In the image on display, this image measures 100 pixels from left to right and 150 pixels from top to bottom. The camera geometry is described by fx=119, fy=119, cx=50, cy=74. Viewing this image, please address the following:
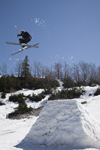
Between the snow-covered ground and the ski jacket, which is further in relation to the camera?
the ski jacket

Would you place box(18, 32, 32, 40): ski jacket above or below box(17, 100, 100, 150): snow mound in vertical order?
above

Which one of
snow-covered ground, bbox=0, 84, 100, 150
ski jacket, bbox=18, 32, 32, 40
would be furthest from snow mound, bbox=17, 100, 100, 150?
ski jacket, bbox=18, 32, 32, 40

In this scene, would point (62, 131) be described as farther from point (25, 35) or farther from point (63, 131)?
point (25, 35)

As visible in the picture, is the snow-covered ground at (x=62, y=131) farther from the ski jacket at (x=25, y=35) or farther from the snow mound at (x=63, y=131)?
the ski jacket at (x=25, y=35)

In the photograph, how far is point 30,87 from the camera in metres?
15.6

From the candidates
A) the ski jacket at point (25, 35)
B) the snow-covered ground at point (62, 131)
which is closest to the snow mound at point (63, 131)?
the snow-covered ground at point (62, 131)

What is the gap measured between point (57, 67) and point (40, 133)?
28256mm

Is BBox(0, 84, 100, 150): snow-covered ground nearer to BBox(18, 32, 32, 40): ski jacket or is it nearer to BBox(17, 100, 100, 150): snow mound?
→ BBox(17, 100, 100, 150): snow mound

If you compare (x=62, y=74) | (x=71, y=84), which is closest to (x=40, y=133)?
(x=71, y=84)

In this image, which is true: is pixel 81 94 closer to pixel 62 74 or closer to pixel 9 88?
pixel 9 88

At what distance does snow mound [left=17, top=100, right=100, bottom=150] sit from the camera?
241 cm

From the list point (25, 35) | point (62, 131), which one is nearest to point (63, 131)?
point (62, 131)

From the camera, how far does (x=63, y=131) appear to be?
8.65 ft

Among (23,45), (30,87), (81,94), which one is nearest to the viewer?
(23,45)
